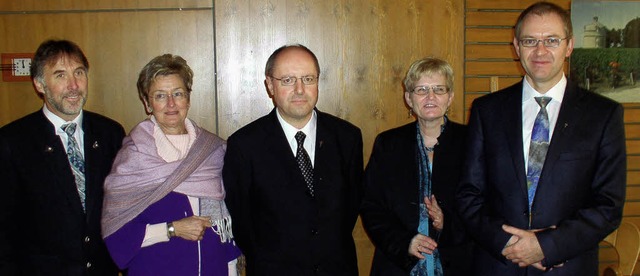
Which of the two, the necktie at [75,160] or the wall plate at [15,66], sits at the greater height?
the wall plate at [15,66]

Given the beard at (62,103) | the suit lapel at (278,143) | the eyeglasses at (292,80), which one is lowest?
the suit lapel at (278,143)

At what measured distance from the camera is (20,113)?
3.88 meters

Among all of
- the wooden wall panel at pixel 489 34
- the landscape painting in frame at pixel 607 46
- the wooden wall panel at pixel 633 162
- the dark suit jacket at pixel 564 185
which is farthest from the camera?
the wooden wall panel at pixel 633 162

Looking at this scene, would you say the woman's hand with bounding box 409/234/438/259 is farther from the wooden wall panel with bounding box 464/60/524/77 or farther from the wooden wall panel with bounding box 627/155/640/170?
the wooden wall panel with bounding box 627/155/640/170

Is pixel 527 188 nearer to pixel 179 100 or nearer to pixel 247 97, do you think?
pixel 179 100

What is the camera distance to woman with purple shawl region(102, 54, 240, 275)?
7.83ft

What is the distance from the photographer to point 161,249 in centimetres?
241

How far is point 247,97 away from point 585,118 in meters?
2.50

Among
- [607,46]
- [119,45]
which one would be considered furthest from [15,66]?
[607,46]

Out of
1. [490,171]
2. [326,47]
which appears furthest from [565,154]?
[326,47]

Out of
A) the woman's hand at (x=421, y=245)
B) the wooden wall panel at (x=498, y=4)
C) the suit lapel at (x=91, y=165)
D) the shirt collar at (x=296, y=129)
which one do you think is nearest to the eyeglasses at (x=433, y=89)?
the shirt collar at (x=296, y=129)

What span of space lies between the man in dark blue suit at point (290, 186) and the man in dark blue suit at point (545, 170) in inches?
25.3

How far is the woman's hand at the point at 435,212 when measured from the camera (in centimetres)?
241

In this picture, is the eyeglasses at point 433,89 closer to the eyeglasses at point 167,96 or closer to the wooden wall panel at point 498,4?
the eyeglasses at point 167,96
